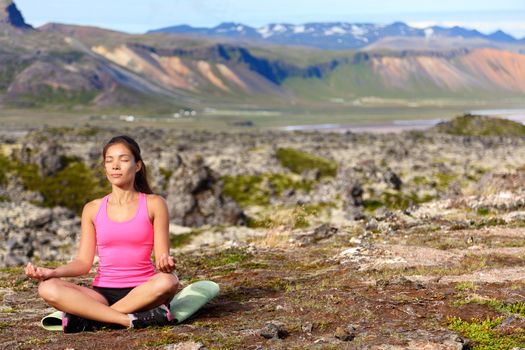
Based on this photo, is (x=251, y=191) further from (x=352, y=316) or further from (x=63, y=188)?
(x=352, y=316)

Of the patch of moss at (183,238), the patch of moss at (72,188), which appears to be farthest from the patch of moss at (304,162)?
the patch of moss at (183,238)

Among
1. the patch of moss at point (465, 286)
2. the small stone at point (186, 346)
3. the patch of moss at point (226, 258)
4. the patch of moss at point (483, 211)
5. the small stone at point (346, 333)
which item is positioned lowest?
the patch of moss at point (483, 211)

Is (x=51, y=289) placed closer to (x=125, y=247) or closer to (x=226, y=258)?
(x=125, y=247)

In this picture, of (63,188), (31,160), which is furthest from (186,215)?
(31,160)

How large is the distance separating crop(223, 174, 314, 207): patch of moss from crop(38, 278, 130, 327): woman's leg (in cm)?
7197

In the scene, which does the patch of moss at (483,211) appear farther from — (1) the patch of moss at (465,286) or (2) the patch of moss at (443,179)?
(2) the patch of moss at (443,179)

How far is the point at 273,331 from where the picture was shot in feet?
37.2

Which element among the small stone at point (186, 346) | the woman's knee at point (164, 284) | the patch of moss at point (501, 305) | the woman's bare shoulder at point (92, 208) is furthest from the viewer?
the patch of moss at point (501, 305)

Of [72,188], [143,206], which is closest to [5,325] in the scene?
[143,206]

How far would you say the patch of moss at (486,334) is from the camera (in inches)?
429

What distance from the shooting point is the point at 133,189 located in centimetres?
1241

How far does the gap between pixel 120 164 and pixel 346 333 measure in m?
5.02

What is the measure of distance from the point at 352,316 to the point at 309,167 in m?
98.1

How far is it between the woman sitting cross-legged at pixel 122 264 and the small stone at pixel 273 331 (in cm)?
188
